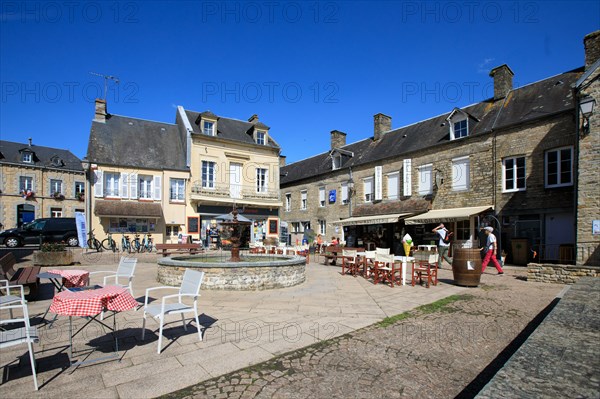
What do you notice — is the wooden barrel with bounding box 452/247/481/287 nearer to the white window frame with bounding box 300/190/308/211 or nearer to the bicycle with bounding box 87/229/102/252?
the bicycle with bounding box 87/229/102/252

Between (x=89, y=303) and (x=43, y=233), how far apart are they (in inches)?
802

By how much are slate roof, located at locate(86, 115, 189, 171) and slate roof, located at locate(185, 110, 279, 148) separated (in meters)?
1.60

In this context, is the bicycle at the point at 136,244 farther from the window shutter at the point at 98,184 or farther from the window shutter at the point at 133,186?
the window shutter at the point at 98,184

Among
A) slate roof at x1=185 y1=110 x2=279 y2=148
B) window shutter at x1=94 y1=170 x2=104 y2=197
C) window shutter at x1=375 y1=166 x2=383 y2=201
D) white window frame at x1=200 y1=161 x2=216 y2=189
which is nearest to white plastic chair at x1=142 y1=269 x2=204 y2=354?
window shutter at x1=375 y1=166 x2=383 y2=201

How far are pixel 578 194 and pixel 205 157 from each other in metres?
19.4

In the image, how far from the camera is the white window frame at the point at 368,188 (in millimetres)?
21375

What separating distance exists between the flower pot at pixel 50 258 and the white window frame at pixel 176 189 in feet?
33.7

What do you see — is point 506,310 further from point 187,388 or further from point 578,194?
point 578,194

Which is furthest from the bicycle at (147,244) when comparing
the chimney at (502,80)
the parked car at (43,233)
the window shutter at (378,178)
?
the chimney at (502,80)

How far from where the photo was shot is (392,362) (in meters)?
3.62

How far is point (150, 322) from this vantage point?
5.03 meters

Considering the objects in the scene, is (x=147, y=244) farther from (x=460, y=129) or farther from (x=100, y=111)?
(x=460, y=129)

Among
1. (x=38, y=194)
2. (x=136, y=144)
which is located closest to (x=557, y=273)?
(x=136, y=144)

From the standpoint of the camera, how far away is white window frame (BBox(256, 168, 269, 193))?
80.6ft
